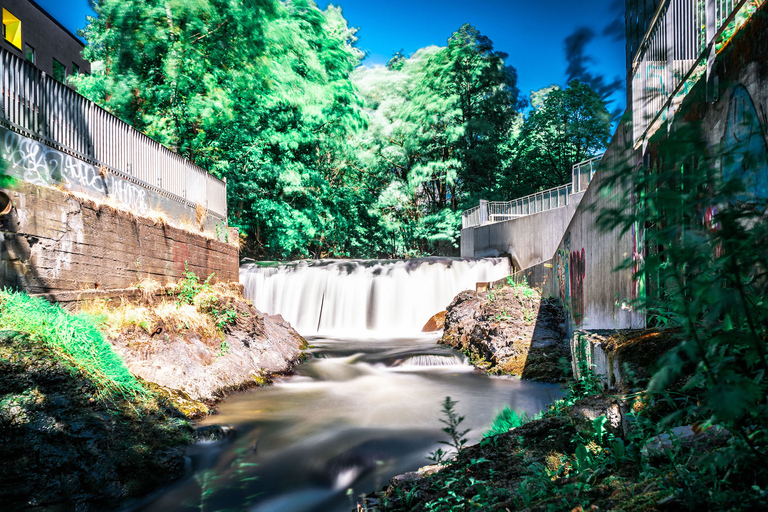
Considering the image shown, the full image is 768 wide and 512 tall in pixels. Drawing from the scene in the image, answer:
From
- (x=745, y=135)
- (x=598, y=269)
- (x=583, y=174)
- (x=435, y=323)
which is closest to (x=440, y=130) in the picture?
(x=583, y=174)

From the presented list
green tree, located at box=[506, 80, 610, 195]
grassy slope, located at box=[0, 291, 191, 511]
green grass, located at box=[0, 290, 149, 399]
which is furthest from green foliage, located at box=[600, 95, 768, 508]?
green tree, located at box=[506, 80, 610, 195]

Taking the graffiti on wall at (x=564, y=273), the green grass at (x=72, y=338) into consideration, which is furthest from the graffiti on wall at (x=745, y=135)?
the graffiti on wall at (x=564, y=273)

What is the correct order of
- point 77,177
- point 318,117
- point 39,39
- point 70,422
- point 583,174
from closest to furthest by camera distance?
point 70,422 < point 77,177 < point 318,117 < point 583,174 < point 39,39

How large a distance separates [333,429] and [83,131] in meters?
6.17

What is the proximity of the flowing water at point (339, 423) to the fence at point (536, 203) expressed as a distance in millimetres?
8065

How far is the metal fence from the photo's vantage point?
19.3 feet

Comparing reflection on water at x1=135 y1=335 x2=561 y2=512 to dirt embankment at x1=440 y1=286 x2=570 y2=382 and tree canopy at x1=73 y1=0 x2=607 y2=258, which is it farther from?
tree canopy at x1=73 y1=0 x2=607 y2=258

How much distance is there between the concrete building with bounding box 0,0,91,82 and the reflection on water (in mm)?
18019

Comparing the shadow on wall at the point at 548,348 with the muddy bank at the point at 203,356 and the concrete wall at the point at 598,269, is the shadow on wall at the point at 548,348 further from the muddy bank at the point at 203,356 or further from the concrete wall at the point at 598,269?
the muddy bank at the point at 203,356

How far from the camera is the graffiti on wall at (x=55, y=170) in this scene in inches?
221

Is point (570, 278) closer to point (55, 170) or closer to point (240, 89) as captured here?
point (55, 170)

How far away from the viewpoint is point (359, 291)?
18.1m

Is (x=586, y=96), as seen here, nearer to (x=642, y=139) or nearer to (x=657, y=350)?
(x=642, y=139)

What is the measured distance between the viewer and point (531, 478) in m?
2.73
